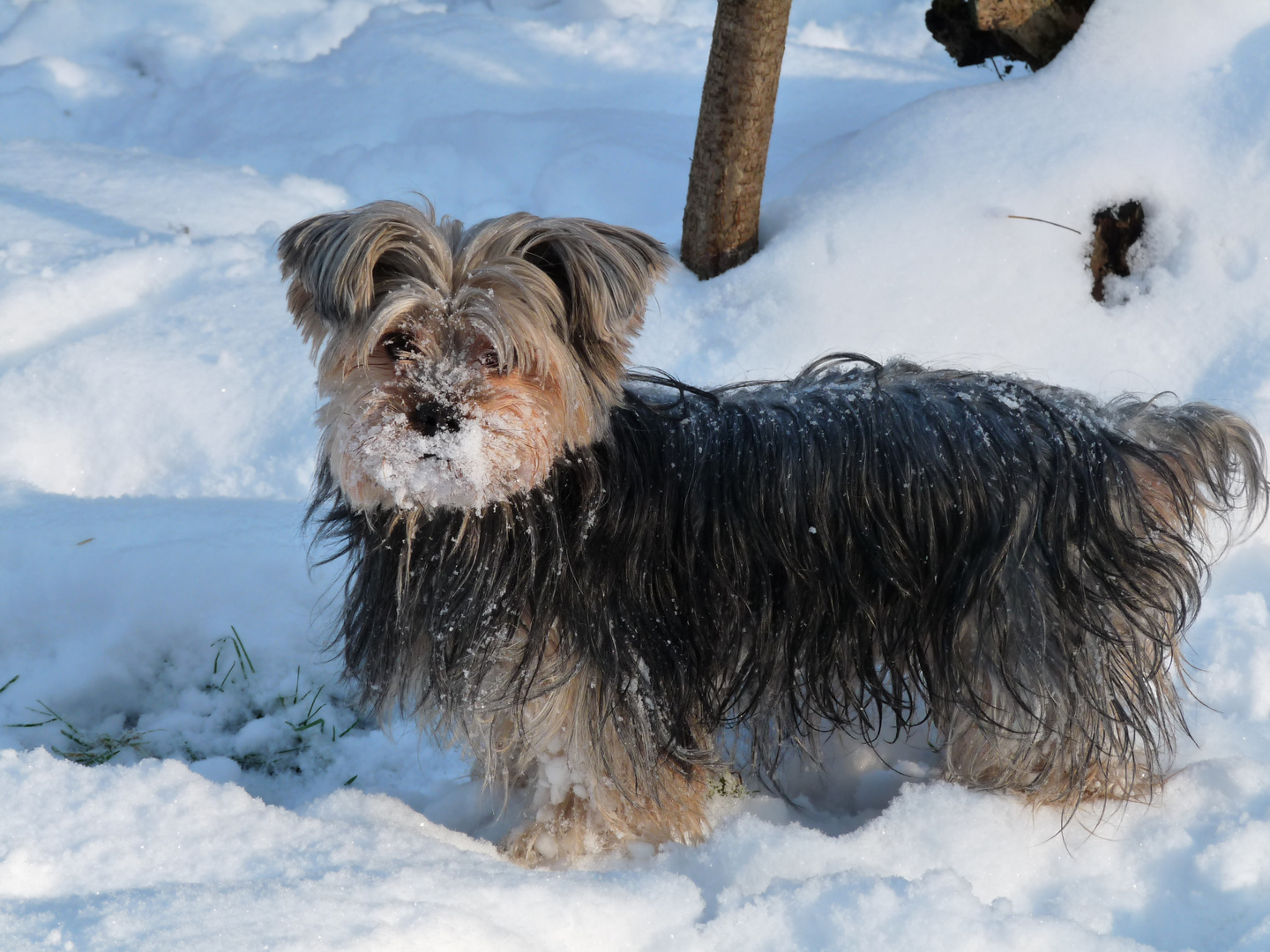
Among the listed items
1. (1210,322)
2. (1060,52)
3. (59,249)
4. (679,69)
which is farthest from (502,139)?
(1210,322)

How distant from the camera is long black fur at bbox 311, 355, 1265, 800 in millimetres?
2398

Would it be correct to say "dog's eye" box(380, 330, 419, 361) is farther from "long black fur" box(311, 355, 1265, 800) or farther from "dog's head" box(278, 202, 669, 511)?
"long black fur" box(311, 355, 1265, 800)

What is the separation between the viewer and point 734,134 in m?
4.53

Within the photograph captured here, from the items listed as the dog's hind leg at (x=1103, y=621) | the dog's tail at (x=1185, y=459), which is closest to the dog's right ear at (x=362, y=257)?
the dog's hind leg at (x=1103, y=621)

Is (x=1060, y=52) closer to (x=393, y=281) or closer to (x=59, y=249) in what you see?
(x=393, y=281)

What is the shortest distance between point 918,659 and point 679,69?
4.98 meters

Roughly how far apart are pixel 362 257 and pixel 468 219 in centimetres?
357

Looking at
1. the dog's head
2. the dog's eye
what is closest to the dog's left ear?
the dog's head

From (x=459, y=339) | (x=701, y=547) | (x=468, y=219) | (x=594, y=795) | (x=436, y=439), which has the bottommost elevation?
(x=594, y=795)

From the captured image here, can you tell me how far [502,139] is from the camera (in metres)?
6.02

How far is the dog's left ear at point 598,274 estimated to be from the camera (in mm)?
2146

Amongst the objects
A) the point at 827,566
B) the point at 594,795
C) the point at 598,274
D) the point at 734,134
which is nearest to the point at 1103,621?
the point at 827,566

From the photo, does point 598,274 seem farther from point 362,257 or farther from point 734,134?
point 734,134

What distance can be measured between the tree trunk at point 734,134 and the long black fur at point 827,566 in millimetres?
2177
